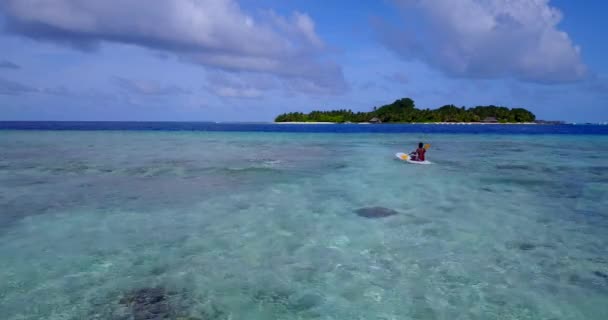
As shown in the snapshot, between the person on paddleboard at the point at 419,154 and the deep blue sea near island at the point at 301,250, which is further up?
the person on paddleboard at the point at 419,154

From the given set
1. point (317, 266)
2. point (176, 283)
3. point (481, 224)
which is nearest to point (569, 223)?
point (481, 224)

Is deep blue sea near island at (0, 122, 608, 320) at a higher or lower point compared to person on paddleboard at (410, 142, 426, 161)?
lower

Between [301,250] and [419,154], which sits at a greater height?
[419,154]

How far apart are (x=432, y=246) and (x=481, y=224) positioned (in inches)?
115

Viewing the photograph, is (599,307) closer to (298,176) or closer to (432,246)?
(432,246)

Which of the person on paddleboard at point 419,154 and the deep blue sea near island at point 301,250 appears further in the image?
the person on paddleboard at point 419,154

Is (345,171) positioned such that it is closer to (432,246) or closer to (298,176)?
(298,176)

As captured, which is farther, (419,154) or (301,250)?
(419,154)

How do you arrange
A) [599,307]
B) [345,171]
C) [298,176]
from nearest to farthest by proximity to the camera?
[599,307] < [298,176] < [345,171]

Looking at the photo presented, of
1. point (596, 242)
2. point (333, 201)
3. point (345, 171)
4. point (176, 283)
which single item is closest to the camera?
point (176, 283)

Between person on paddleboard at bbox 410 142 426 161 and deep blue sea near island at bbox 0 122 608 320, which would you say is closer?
deep blue sea near island at bbox 0 122 608 320

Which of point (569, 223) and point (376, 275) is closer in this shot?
point (376, 275)

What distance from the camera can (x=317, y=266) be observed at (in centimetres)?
841

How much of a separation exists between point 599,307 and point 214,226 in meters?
8.73
